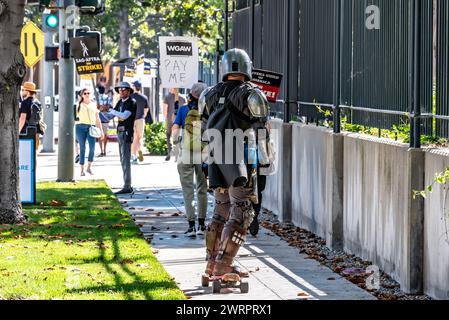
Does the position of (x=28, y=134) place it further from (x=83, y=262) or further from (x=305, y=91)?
(x=83, y=262)

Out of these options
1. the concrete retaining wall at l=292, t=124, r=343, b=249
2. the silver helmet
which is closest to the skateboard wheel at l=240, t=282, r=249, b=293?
the silver helmet

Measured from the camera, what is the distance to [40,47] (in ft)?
105

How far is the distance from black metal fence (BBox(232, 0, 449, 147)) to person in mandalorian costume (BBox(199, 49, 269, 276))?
4.51 ft

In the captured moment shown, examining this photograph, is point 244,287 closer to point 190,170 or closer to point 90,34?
point 190,170

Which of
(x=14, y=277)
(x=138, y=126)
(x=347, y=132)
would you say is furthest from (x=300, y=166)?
(x=138, y=126)

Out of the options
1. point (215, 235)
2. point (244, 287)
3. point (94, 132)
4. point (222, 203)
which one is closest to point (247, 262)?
point (215, 235)

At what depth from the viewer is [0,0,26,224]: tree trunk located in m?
16.8

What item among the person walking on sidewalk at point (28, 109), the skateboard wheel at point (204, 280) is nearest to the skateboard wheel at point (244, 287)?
the skateboard wheel at point (204, 280)

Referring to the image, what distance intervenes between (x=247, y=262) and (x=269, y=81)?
4717 millimetres

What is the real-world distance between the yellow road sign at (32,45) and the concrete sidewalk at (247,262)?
407 inches

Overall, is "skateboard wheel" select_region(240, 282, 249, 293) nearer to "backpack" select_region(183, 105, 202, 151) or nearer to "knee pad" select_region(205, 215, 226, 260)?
"knee pad" select_region(205, 215, 226, 260)

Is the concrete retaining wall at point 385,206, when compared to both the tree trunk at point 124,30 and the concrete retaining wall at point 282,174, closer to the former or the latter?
the concrete retaining wall at point 282,174

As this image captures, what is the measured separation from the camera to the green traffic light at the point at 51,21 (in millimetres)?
25625
